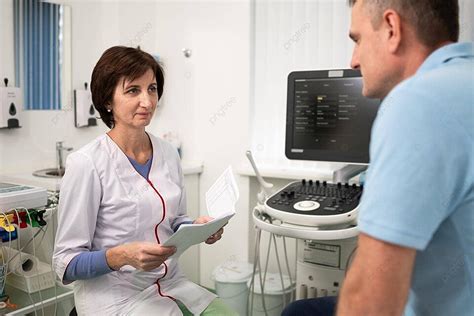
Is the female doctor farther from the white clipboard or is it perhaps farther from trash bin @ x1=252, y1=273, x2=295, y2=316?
trash bin @ x1=252, y1=273, x2=295, y2=316

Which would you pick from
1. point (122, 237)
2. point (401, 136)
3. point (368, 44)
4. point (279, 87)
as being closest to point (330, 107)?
point (279, 87)

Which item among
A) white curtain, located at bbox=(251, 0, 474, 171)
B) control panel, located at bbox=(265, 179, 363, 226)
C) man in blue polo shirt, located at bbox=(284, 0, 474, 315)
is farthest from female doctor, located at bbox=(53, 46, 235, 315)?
white curtain, located at bbox=(251, 0, 474, 171)

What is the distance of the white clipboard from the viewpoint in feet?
3.59

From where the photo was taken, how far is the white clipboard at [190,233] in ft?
3.59

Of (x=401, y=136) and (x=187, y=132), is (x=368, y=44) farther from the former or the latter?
(x=187, y=132)

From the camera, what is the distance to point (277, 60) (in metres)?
2.50

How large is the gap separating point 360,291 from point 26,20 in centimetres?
227

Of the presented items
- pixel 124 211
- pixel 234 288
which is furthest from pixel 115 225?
pixel 234 288

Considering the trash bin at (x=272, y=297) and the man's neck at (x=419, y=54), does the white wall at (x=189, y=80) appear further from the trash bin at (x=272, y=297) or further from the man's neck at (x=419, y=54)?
the man's neck at (x=419, y=54)

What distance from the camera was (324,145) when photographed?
186cm

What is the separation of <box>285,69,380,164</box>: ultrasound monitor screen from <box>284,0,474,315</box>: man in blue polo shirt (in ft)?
3.65

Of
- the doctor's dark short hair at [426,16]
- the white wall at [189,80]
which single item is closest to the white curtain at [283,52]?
the white wall at [189,80]

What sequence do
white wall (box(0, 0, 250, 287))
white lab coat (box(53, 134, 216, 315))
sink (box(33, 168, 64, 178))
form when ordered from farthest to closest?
white wall (box(0, 0, 250, 287)), sink (box(33, 168, 64, 178)), white lab coat (box(53, 134, 216, 315))

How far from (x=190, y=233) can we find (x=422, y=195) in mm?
688
